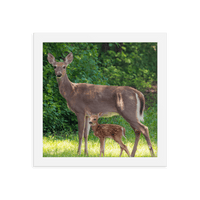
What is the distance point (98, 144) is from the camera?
855 cm

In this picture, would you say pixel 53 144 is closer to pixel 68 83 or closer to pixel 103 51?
pixel 68 83

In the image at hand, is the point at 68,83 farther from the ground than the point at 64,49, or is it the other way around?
the point at 64,49

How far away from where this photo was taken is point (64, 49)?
9.69 meters

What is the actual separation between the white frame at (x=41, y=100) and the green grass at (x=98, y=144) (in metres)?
0.23

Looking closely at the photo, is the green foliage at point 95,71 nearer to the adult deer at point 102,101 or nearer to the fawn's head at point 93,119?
the adult deer at point 102,101

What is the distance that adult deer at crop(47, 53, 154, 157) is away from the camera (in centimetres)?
822

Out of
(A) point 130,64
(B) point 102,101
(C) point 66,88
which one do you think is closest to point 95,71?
(A) point 130,64

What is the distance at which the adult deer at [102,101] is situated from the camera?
822 cm

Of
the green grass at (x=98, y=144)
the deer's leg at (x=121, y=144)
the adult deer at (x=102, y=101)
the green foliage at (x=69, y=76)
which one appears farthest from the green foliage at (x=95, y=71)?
the deer's leg at (x=121, y=144)

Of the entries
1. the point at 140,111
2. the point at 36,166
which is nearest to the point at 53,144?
the point at 36,166

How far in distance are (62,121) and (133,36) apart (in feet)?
11.1

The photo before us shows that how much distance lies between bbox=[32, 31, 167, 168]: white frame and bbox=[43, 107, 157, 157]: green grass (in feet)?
0.75

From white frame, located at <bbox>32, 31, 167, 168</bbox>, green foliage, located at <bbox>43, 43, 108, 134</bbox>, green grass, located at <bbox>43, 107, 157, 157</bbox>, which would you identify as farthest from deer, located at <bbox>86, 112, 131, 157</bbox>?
green foliage, located at <bbox>43, 43, 108, 134</bbox>

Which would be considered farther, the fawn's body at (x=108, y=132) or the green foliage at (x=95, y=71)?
the green foliage at (x=95, y=71)
